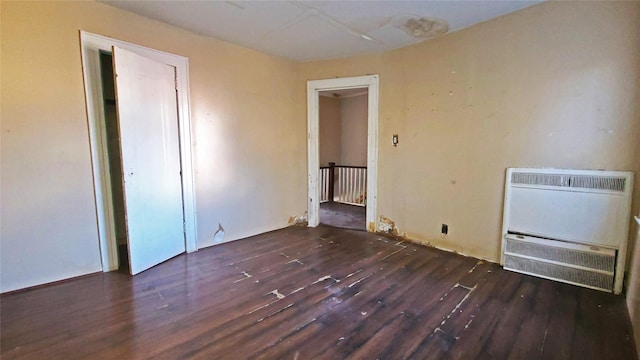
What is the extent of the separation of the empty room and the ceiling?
29 mm

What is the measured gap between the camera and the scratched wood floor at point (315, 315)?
1.66m

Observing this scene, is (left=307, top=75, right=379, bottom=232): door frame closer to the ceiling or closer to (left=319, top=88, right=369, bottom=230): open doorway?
the ceiling

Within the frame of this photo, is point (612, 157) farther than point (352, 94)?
No

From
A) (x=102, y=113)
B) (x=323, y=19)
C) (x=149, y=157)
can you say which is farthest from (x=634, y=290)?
(x=102, y=113)

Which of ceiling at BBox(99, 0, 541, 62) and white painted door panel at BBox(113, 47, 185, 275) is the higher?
ceiling at BBox(99, 0, 541, 62)

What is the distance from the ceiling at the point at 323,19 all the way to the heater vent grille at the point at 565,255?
7.01ft

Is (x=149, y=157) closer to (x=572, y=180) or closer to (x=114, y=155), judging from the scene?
(x=114, y=155)

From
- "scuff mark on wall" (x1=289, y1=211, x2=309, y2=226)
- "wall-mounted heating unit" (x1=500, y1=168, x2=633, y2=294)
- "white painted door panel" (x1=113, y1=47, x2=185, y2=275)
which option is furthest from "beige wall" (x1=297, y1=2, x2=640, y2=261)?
"white painted door panel" (x1=113, y1=47, x2=185, y2=275)

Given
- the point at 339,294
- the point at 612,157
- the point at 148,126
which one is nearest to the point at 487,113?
the point at 612,157

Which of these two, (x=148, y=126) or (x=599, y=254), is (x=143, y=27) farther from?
(x=599, y=254)

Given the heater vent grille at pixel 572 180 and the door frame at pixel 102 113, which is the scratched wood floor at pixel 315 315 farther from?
the heater vent grille at pixel 572 180

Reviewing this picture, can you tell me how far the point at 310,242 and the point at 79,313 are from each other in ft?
7.40

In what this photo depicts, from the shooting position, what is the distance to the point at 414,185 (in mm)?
3529

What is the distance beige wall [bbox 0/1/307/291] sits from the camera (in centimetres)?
217
